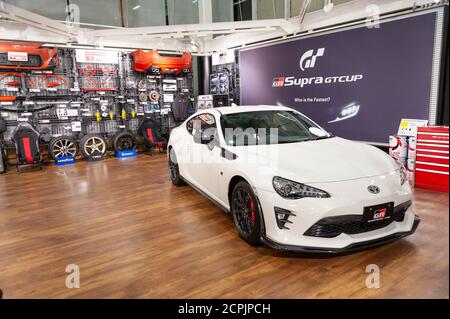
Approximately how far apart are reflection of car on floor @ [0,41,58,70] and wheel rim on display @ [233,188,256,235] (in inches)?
233

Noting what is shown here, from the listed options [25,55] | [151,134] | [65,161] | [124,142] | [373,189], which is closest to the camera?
[373,189]

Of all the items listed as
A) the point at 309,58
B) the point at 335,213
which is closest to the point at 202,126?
the point at 335,213

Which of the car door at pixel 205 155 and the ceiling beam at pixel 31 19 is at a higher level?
the ceiling beam at pixel 31 19

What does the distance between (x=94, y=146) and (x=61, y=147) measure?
2.19 feet

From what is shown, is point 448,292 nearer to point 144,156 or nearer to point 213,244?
point 213,244

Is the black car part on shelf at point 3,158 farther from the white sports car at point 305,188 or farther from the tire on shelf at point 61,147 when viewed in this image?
the white sports car at point 305,188

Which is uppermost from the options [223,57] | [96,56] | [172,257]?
[223,57]

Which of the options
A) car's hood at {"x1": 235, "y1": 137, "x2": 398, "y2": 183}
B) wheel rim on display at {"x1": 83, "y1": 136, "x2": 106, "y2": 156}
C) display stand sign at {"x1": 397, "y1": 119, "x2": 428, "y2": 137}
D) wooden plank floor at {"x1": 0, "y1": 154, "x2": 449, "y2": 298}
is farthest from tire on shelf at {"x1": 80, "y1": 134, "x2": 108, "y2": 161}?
display stand sign at {"x1": 397, "y1": 119, "x2": 428, "y2": 137}

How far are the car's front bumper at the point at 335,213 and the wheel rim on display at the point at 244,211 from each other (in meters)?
0.22

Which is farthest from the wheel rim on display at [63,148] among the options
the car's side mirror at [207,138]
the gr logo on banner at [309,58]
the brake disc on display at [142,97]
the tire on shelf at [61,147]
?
the gr logo on banner at [309,58]

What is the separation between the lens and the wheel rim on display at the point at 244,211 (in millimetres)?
2779

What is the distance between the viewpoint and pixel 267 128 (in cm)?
347

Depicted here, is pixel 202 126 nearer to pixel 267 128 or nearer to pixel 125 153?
pixel 267 128
